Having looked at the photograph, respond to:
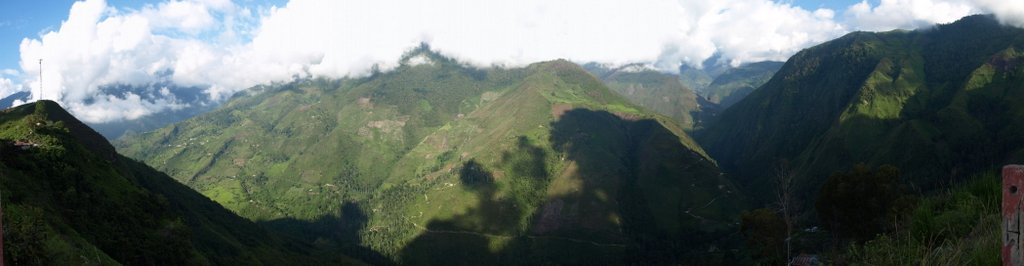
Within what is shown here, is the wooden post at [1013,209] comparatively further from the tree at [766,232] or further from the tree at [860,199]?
the tree at [766,232]

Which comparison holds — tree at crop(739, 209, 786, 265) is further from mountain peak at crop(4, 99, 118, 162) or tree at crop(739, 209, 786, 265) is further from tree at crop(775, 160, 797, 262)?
mountain peak at crop(4, 99, 118, 162)

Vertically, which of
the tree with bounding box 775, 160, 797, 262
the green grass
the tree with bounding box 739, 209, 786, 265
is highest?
the green grass

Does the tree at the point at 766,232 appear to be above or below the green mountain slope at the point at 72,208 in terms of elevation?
below

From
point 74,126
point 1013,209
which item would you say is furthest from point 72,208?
point 1013,209

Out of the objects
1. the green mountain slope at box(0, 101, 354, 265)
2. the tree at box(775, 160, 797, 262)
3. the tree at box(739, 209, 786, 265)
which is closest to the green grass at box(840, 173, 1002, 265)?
the tree at box(775, 160, 797, 262)

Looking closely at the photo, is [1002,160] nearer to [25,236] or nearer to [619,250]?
[619,250]

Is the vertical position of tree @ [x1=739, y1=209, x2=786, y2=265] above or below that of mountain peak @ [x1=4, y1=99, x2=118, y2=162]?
below

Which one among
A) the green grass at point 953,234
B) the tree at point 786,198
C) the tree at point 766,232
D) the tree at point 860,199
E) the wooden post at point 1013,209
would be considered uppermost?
the wooden post at point 1013,209

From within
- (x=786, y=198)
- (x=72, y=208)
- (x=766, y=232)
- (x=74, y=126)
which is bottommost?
(x=766, y=232)

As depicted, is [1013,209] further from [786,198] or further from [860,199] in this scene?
[860,199]

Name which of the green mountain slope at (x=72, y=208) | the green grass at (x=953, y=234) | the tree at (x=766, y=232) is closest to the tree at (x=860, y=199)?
the tree at (x=766, y=232)
